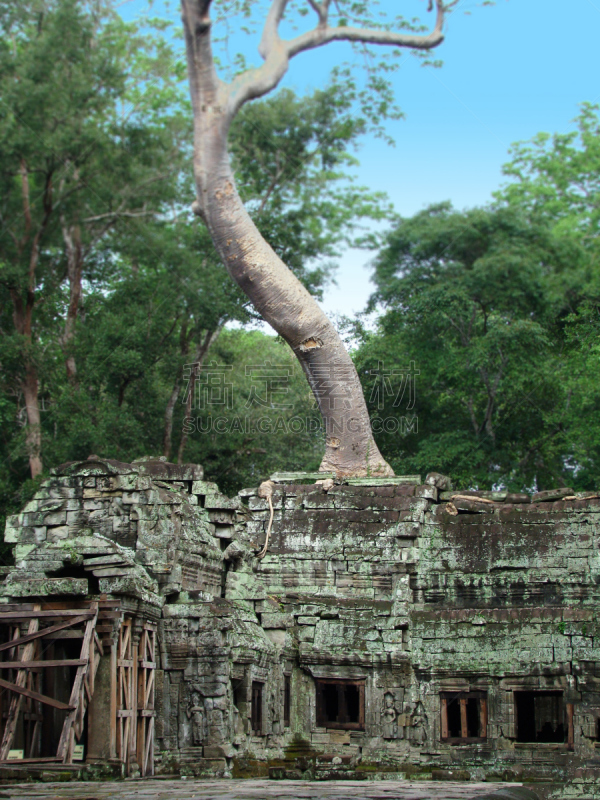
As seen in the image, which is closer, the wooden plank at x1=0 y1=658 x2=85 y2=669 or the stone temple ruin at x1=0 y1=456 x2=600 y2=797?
the wooden plank at x1=0 y1=658 x2=85 y2=669

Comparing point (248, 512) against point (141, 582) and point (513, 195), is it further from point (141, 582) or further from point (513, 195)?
point (513, 195)

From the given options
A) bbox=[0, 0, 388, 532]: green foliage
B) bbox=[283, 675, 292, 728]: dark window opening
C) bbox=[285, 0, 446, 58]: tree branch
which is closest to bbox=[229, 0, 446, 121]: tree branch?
bbox=[285, 0, 446, 58]: tree branch

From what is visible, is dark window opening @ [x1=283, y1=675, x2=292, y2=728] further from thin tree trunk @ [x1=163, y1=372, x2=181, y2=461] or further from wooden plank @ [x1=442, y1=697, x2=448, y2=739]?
thin tree trunk @ [x1=163, y1=372, x2=181, y2=461]

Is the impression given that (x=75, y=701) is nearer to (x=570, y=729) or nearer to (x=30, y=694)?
(x=30, y=694)

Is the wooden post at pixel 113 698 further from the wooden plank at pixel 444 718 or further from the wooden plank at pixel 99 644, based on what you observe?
the wooden plank at pixel 444 718

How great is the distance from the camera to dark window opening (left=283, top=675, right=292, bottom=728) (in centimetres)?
1212

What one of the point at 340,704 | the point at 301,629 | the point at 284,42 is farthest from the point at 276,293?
the point at 340,704

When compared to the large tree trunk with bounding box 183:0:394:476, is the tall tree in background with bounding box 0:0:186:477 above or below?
above

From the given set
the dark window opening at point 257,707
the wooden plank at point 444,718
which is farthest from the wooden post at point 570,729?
the dark window opening at point 257,707

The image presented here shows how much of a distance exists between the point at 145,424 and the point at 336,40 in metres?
8.81

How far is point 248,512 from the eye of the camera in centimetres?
1377

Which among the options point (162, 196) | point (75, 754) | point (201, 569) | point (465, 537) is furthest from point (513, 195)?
point (75, 754)

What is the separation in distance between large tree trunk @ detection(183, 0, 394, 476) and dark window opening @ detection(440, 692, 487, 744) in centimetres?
514

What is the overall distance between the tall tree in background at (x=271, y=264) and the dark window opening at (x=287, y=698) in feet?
16.0
